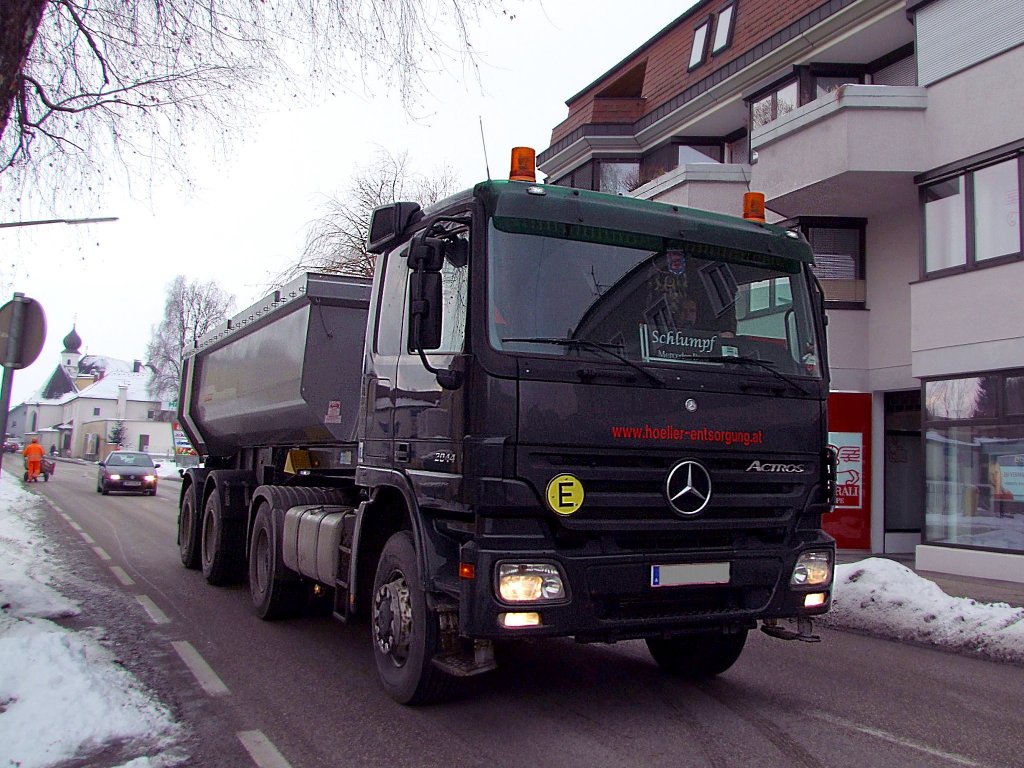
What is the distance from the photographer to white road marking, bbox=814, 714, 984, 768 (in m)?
4.53

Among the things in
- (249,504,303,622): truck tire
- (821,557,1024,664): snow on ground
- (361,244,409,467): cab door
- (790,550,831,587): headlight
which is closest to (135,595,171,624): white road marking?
(249,504,303,622): truck tire

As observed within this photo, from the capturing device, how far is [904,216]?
48.8ft

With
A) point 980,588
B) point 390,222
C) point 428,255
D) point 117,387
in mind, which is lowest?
point 980,588

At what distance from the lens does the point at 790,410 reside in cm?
531

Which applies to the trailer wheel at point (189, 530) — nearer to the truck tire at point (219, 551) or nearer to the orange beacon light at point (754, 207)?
the truck tire at point (219, 551)

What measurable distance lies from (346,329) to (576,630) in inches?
158

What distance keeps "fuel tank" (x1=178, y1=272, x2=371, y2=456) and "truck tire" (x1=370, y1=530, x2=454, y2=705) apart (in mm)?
2280

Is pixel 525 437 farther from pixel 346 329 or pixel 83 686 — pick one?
pixel 346 329

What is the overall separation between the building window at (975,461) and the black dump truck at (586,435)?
7.78 m

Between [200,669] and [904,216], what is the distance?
13.0 meters

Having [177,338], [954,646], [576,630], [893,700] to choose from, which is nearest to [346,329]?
[576,630]

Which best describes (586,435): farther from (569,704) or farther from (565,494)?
(569,704)

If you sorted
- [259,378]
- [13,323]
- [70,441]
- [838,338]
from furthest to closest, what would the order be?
[70,441], [838,338], [259,378], [13,323]

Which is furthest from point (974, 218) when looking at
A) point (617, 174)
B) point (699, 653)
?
point (617, 174)
